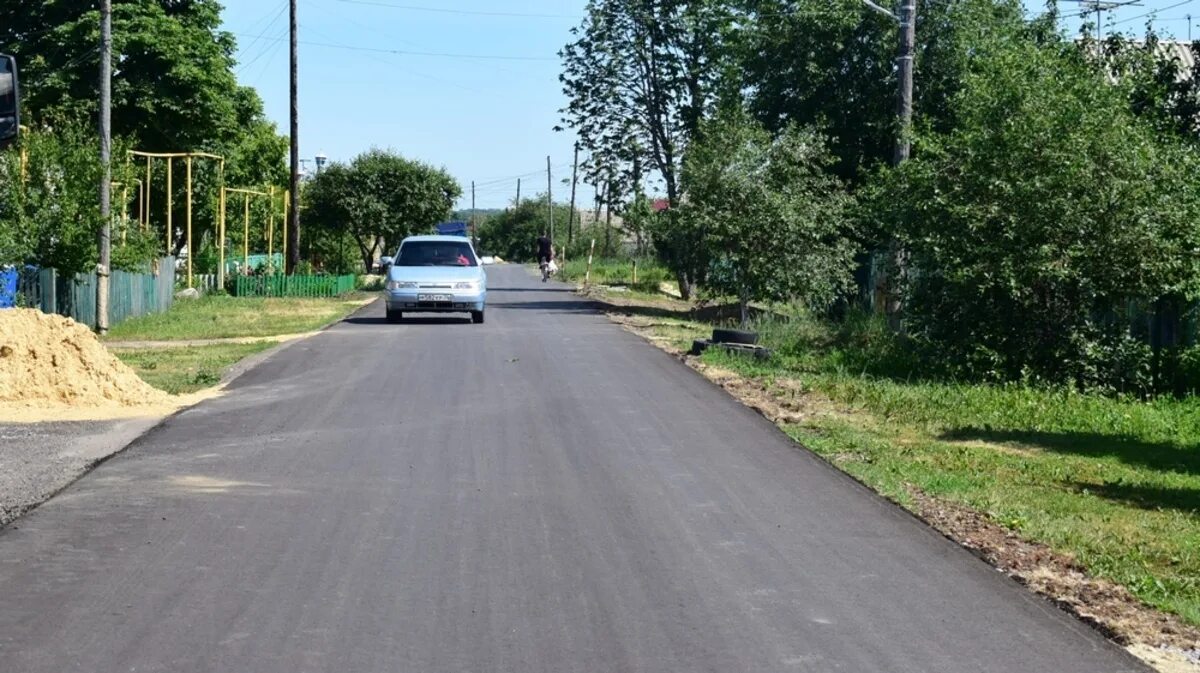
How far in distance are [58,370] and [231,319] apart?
14.8m

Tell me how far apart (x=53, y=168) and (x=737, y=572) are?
2038 centimetres

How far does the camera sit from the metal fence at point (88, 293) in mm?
24391

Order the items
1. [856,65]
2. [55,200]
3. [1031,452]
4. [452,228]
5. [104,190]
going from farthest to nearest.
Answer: [452,228] < [856,65] < [104,190] < [55,200] < [1031,452]

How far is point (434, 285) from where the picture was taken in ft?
89.8

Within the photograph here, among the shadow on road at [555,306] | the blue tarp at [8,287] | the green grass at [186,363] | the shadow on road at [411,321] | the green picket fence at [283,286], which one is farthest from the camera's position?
the green picket fence at [283,286]

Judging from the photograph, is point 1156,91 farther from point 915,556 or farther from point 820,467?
point 915,556

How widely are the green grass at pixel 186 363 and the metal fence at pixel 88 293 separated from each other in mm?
3230

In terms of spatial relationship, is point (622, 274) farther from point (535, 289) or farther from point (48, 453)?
point (48, 453)

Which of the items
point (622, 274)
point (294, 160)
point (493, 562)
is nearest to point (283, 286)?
point (294, 160)

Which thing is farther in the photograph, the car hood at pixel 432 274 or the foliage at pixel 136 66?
the foliage at pixel 136 66

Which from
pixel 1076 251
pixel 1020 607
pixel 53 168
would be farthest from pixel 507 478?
pixel 53 168

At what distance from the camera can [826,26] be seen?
3141 centimetres

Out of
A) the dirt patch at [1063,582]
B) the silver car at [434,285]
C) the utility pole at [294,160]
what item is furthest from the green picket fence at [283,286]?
the dirt patch at [1063,582]

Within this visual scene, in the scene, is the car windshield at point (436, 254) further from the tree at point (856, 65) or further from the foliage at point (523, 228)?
the foliage at point (523, 228)
